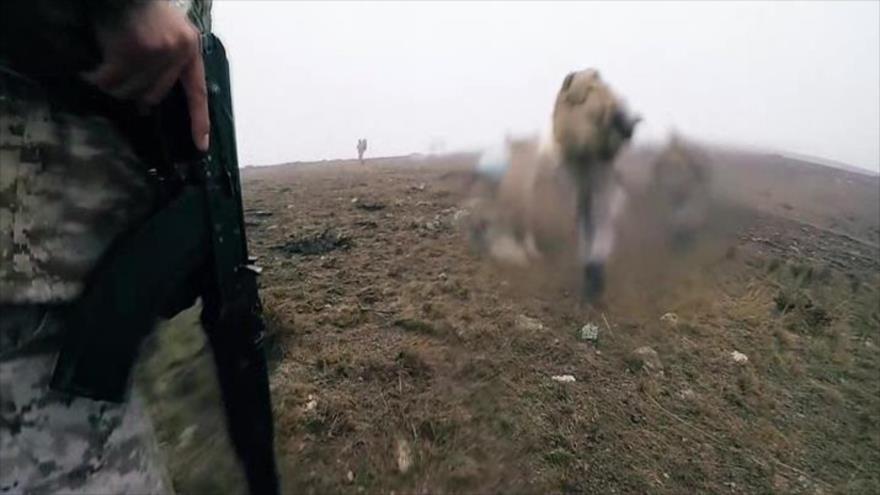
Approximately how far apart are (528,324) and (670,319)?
3.35 ft

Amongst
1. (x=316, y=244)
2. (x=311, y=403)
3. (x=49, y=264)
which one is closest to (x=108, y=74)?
(x=49, y=264)

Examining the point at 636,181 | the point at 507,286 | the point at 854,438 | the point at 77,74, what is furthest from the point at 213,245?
the point at 854,438

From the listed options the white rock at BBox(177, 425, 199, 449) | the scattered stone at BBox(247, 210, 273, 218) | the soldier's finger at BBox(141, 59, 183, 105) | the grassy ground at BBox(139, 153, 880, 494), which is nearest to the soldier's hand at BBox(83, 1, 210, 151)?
the soldier's finger at BBox(141, 59, 183, 105)

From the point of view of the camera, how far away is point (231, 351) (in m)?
1.17

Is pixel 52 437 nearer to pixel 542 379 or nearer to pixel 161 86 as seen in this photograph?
pixel 161 86

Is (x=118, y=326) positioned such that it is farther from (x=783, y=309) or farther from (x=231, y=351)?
(x=783, y=309)

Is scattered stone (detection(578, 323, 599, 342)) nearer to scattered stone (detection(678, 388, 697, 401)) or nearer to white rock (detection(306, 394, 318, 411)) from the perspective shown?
scattered stone (detection(678, 388, 697, 401))

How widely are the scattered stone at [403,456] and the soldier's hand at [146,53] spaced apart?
2.11 meters

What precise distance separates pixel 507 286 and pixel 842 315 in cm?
309

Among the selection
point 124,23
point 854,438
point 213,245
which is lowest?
point 854,438

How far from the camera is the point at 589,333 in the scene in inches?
168

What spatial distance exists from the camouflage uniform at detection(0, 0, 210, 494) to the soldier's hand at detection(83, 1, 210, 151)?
0.08 metres

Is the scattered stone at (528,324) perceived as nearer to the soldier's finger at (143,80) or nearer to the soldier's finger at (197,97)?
the soldier's finger at (197,97)

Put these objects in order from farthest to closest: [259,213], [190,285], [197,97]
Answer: [259,213], [190,285], [197,97]
